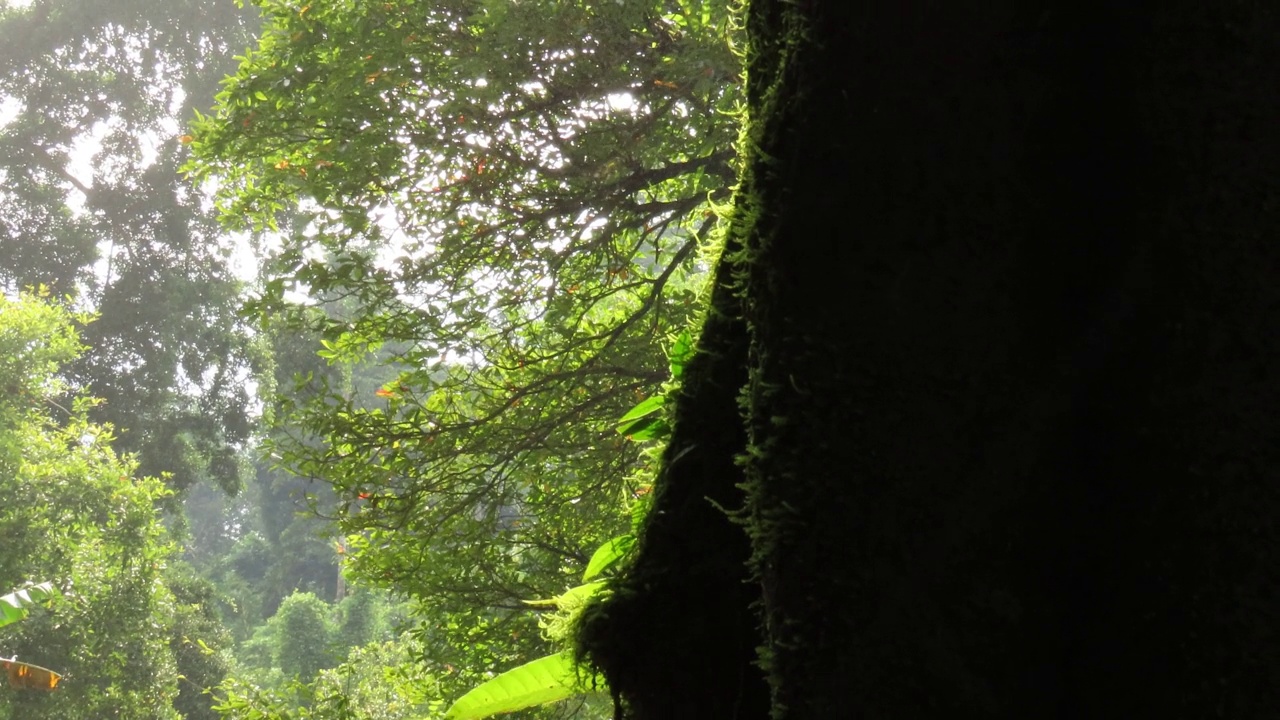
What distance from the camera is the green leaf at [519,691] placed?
133 cm

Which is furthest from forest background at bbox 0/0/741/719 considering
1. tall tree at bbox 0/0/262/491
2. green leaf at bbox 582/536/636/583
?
tall tree at bbox 0/0/262/491

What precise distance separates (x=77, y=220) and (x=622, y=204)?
17.4m

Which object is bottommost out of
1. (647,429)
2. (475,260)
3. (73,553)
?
(647,429)

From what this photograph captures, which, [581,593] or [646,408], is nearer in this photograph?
[581,593]

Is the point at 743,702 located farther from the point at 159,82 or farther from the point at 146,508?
the point at 159,82

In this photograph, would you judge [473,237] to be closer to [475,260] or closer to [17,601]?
[475,260]

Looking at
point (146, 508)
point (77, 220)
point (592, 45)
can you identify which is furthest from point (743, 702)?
point (77, 220)

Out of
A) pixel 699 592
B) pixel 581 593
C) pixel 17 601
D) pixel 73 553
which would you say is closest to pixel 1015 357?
pixel 699 592

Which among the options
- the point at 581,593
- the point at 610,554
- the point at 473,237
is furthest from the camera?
the point at 473,237

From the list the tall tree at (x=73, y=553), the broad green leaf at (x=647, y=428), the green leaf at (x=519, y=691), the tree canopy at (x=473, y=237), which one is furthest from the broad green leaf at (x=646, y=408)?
the tall tree at (x=73, y=553)

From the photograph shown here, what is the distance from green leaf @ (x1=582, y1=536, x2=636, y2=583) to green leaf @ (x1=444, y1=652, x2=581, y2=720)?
13 centimetres

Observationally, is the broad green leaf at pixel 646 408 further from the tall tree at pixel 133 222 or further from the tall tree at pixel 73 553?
the tall tree at pixel 133 222

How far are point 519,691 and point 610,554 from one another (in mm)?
279

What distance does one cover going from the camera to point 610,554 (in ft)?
4.12
